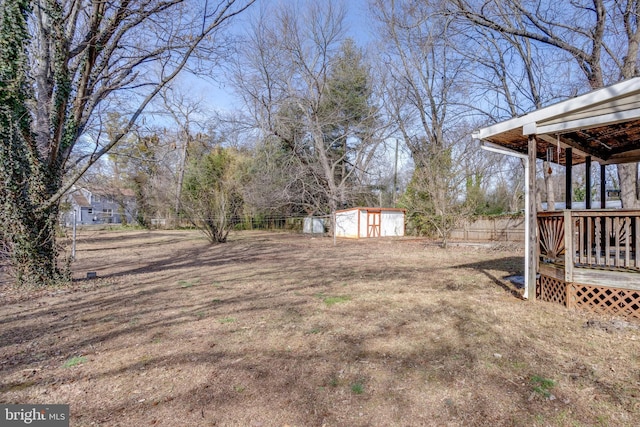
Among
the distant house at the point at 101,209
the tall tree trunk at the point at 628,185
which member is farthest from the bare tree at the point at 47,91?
the distant house at the point at 101,209

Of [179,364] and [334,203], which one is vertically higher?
[334,203]

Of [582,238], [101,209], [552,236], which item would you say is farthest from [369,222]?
[101,209]

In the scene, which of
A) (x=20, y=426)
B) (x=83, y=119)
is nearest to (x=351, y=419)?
(x=20, y=426)

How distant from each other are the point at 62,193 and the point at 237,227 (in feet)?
69.5

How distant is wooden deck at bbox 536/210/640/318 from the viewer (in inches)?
174

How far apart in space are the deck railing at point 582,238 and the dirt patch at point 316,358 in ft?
2.67

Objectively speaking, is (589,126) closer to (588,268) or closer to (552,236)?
(552,236)

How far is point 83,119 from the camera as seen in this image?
7.25 meters

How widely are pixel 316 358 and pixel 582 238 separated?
416 cm

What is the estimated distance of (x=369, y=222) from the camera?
20688 millimetres

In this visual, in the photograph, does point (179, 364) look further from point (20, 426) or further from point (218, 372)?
point (20, 426)

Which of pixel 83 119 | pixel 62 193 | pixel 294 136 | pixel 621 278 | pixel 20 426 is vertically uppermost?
pixel 294 136

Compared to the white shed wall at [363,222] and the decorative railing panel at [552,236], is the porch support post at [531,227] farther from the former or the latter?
the white shed wall at [363,222]

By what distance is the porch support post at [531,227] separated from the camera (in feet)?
17.5
